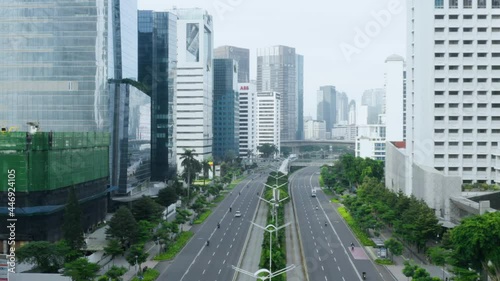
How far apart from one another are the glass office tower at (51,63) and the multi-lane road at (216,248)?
81.7ft

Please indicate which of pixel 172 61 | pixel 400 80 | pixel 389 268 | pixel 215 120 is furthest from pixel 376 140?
pixel 389 268

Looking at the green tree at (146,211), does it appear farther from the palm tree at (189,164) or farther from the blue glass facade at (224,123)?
the blue glass facade at (224,123)

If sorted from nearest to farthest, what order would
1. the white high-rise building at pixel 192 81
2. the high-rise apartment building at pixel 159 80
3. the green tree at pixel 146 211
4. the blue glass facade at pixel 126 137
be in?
the green tree at pixel 146 211 → the blue glass facade at pixel 126 137 → the high-rise apartment building at pixel 159 80 → the white high-rise building at pixel 192 81

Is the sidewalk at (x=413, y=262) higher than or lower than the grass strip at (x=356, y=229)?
lower

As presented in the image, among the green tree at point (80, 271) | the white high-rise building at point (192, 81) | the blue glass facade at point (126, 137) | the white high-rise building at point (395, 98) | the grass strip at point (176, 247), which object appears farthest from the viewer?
the white high-rise building at point (395, 98)

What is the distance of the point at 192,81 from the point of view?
150m

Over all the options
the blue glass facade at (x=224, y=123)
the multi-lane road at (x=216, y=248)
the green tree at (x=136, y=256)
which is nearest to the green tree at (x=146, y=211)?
the multi-lane road at (x=216, y=248)

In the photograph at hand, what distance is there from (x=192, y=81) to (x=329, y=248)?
98.0 metres

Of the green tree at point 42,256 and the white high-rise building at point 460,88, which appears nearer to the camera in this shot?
the green tree at point 42,256

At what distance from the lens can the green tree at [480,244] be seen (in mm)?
37531

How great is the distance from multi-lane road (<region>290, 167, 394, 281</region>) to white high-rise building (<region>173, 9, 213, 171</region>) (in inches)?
2212

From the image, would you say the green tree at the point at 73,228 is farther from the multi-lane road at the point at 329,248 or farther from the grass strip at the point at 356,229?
the grass strip at the point at 356,229

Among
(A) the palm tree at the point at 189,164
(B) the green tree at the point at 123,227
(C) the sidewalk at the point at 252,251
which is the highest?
(A) the palm tree at the point at 189,164

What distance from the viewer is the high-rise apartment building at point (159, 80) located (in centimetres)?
12888
